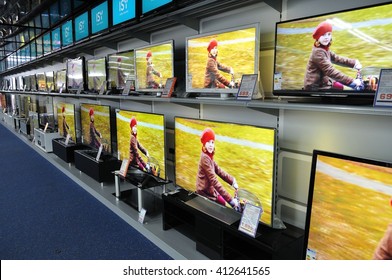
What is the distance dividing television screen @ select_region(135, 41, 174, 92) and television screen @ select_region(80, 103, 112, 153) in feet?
2.94

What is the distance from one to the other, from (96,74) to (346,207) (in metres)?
3.63

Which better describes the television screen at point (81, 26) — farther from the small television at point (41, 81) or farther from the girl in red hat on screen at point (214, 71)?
the girl in red hat on screen at point (214, 71)

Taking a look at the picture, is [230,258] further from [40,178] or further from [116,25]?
[40,178]

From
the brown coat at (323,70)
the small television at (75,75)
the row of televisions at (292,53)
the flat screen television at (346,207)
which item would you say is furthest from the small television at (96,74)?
the flat screen television at (346,207)

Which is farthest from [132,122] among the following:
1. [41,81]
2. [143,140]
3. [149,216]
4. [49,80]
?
[41,81]

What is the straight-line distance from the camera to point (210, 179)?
7.45 feet

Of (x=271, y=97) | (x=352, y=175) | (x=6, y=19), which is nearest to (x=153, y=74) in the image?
(x=271, y=97)

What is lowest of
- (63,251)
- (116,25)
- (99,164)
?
(63,251)

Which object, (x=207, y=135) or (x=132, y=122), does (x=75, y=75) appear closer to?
(x=132, y=122)

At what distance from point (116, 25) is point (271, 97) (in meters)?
2.56

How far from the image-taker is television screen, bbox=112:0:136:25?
3.34 m

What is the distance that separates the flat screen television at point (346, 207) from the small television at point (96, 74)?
2.96 meters
